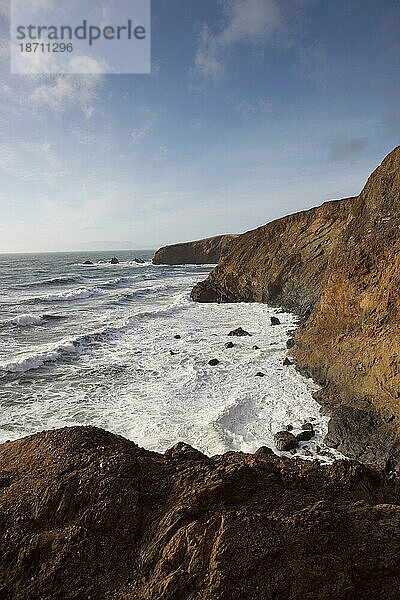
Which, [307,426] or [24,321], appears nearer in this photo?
[307,426]

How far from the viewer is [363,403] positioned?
743cm

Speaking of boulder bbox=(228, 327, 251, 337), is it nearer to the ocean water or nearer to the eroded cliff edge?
the ocean water

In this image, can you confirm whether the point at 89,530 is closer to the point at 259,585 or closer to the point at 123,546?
the point at 123,546

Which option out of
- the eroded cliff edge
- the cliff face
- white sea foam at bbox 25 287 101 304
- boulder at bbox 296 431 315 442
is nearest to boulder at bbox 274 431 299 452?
boulder at bbox 296 431 315 442

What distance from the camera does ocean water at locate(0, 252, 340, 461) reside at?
26.4ft

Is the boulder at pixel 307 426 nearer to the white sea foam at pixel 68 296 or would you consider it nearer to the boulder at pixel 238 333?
the boulder at pixel 238 333

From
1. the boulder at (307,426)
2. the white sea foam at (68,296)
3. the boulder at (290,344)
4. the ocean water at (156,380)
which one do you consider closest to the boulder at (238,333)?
the ocean water at (156,380)

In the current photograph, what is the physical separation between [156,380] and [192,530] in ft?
28.5

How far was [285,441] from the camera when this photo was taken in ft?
23.3

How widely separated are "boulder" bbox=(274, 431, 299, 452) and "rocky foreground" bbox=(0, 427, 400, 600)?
12.2ft

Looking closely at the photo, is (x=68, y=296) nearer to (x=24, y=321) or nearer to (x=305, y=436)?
(x=24, y=321)

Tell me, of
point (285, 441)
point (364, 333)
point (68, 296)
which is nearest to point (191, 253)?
point (68, 296)

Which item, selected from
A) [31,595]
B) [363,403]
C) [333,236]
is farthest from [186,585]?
[333,236]

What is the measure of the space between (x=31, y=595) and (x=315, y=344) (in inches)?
360
